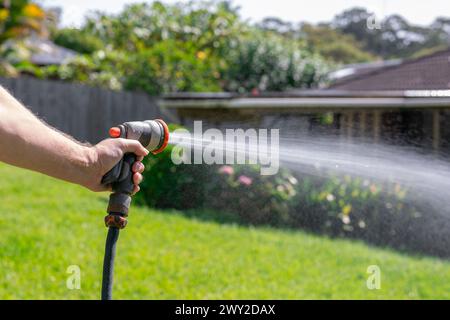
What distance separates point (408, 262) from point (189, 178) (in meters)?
2.61

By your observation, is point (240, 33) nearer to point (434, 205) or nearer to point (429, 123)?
point (429, 123)

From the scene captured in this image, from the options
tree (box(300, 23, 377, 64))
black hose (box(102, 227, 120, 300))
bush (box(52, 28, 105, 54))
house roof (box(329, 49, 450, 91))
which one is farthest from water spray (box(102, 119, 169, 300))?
tree (box(300, 23, 377, 64))

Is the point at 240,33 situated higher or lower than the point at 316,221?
higher

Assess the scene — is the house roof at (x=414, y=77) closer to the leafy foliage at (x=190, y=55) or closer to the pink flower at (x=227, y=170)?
the pink flower at (x=227, y=170)

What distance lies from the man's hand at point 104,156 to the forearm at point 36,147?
1 centimetres

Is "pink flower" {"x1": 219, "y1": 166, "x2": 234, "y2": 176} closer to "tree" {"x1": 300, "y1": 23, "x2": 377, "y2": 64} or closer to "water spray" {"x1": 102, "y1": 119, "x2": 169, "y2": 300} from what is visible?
"water spray" {"x1": 102, "y1": 119, "x2": 169, "y2": 300}

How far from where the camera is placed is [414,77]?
287 inches

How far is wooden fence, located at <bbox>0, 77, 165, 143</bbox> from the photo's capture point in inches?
504

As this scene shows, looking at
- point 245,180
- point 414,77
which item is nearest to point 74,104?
point 245,180

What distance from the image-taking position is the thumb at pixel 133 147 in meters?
1.98

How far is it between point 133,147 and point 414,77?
19.1ft

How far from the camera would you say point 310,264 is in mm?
5180

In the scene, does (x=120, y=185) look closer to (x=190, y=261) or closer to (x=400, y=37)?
(x=190, y=261)
